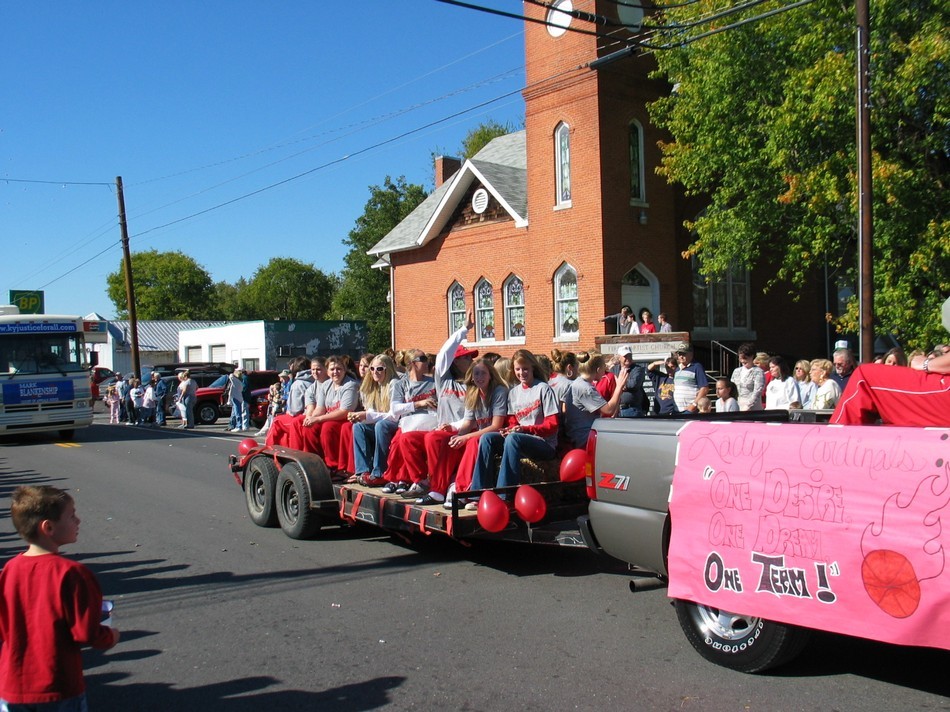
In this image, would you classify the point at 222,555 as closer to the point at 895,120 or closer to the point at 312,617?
the point at 312,617

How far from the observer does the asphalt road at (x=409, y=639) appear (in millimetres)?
4715

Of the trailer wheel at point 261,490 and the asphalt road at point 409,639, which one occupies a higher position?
the trailer wheel at point 261,490

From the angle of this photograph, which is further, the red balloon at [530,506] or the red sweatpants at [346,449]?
the red sweatpants at [346,449]

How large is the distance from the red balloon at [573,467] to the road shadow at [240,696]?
2510mm

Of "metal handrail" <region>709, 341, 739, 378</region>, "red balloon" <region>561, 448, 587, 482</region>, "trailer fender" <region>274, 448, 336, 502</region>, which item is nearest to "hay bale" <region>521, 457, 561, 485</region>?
"red balloon" <region>561, 448, 587, 482</region>

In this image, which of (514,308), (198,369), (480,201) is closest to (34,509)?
(514,308)

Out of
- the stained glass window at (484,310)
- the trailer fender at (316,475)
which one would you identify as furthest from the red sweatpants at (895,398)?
the stained glass window at (484,310)

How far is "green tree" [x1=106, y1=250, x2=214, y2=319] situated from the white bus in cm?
7060

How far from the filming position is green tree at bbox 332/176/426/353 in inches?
2170

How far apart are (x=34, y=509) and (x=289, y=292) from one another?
309ft

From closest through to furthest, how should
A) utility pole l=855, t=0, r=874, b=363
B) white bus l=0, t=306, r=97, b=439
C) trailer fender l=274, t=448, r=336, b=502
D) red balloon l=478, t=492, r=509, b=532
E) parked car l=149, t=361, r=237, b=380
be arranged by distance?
red balloon l=478, t=492, r=509, b=532 → trailer fender l=274, t=448, r=336, b=502 → utility pole l=855, t=0, r=874, b=363 → white bus l=0, t=306, r=97, b=439 → parked car l=149, t=361, r=237, b=380

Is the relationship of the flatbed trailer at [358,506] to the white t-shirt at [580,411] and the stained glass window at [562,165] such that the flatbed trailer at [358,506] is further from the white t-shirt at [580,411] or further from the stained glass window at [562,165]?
the stained glass window at [562,165]

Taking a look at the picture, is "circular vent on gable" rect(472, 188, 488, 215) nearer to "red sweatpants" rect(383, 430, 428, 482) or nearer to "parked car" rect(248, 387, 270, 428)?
"parked car" rect(248, 387, 270, 428)

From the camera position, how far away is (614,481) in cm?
546
